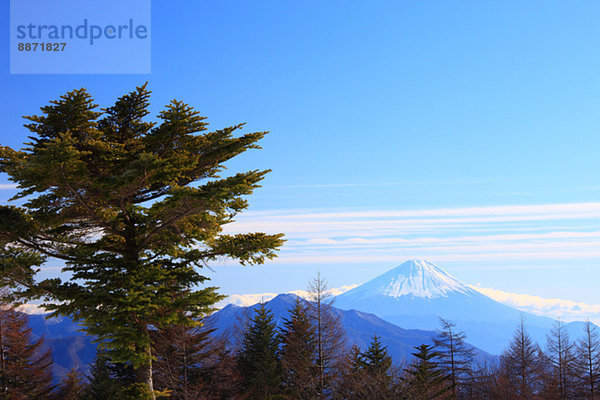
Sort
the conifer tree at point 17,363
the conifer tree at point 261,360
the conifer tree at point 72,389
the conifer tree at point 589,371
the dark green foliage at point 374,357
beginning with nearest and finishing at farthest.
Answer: the conifer tree at point 17,363, the conifer tree at point 72,389, the conifer tree at point 261,360, the dark green foliage at point 374,357, the conifer tree at point 589,371

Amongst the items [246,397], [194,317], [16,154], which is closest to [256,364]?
[246,397]

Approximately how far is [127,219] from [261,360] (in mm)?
20338

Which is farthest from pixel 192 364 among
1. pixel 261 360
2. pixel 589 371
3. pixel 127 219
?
pixel 589 371

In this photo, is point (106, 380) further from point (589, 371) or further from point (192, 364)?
point (589, 371)

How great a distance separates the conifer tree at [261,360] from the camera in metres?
31.3

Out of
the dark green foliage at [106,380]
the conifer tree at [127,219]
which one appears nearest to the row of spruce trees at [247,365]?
the dark green foliage at [106,380]

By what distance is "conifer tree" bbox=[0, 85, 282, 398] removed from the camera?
14.4 m

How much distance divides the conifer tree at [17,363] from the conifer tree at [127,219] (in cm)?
1582

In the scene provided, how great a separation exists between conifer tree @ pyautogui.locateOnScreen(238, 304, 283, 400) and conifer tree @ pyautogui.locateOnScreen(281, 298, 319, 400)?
706 mm

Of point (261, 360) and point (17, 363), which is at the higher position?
point (17, 363)

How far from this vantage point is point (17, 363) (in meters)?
30.6

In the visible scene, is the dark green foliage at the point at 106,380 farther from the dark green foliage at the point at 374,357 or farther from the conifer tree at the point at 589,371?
the conifer tree at the point at 589,371

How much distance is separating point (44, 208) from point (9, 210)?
1.04 metres

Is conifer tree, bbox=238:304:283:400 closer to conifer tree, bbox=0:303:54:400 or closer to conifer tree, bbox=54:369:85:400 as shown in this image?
conifer tree, bbox=54:369:85:400
